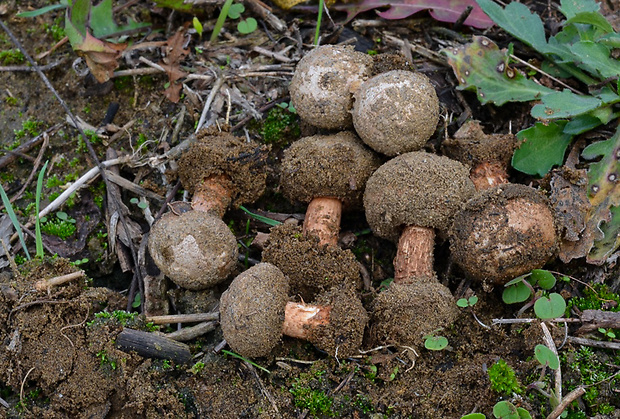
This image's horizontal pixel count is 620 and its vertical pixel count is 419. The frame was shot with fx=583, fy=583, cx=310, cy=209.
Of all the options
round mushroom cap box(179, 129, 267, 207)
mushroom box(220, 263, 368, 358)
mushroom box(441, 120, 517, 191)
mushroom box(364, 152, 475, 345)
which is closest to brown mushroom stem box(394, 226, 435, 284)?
mushroom box(364, 152, 475, 345)

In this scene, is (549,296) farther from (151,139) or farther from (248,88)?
(151,139)

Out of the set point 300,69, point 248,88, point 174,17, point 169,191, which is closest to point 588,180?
point 300,69

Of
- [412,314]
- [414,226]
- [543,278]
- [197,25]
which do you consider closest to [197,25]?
[197,25]

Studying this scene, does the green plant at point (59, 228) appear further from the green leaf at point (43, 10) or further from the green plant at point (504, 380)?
the green plant at point (504, 380)

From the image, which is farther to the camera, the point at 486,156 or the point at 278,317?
the point at 486,156

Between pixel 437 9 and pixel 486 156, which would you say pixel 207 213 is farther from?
pixel 437 9

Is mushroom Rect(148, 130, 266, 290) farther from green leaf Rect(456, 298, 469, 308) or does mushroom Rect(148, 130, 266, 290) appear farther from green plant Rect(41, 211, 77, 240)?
green leaf Rect(456, 298, 469, 308)
